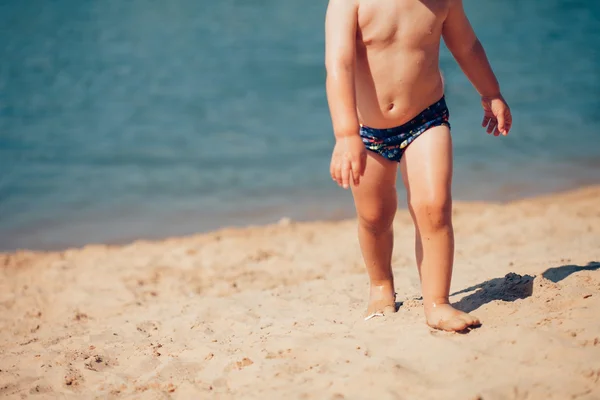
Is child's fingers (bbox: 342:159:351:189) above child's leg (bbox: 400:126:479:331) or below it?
above

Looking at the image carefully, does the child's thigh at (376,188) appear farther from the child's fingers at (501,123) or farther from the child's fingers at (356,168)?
the child's fingers at (501,123)

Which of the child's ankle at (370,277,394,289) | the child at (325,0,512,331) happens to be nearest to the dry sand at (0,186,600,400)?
the child's ankle at (370,277,394,289)

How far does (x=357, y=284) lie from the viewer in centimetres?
455

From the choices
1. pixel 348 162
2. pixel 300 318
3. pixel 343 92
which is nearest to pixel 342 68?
pixel 343 92

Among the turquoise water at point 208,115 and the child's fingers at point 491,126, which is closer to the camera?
the child's fingers at point 491,126

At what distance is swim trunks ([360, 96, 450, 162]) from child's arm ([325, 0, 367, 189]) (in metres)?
0.28

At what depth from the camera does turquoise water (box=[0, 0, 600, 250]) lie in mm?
7754

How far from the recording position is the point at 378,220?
345 cm

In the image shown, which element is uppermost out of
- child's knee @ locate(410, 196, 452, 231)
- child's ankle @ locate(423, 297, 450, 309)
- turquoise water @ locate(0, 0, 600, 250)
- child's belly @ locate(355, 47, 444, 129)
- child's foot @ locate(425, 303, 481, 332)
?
child's belly @ locate(355, 47, 444, 129)

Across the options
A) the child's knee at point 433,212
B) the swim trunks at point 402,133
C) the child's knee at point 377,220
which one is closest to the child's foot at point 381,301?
the child's knee at point 377,220

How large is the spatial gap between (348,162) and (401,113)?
0.43 m

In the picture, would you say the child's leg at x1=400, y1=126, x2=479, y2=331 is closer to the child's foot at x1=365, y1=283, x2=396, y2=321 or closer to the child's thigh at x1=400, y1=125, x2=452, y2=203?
the child's thigh at x1=400, y1=125, x2=452, y2=203

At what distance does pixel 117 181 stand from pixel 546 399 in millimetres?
6906

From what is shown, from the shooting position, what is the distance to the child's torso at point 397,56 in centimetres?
312
